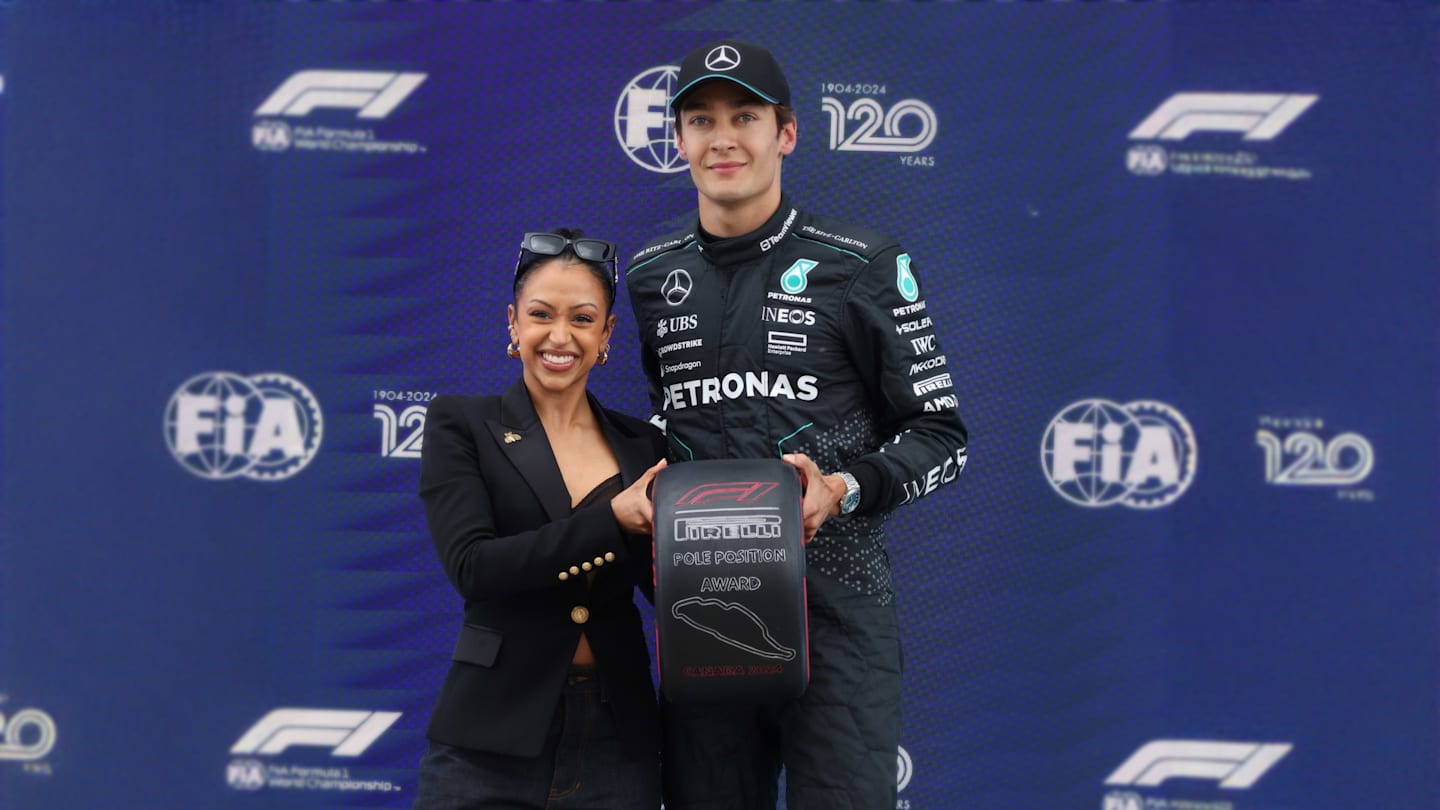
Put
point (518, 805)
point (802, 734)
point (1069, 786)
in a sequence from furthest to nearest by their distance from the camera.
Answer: point (1069, 786)
point (802, 734)
point (518, 805)

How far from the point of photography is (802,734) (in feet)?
6.33

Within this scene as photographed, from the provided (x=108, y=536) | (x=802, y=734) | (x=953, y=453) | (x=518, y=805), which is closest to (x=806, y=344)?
(x=953, y=453)

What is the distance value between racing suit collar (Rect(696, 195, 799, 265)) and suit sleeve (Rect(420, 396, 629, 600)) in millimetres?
583

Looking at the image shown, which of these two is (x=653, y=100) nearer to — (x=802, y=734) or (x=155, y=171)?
(x=155, y=171)

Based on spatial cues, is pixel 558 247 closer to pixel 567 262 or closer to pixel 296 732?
pixel 567 262

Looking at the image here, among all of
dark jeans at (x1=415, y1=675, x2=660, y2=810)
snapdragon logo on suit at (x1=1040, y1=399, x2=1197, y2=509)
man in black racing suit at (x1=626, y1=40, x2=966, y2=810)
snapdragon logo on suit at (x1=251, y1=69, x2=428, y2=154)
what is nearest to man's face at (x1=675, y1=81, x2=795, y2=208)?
man in black racing suit at (x1=626, y1=40, x2=966, y2=810)

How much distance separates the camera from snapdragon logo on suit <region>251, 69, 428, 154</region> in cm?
291

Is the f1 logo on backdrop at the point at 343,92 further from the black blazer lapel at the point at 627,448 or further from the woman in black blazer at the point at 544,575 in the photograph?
the black blazer lapel at the point at 627,448

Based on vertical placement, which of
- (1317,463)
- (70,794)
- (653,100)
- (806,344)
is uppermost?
(653,100)

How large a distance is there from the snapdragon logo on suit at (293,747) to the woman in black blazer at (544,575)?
128 cm

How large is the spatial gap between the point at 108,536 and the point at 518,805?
1.85 m

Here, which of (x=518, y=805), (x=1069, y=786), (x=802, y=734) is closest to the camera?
(x=518, y=805)

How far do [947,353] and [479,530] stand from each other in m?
1.55

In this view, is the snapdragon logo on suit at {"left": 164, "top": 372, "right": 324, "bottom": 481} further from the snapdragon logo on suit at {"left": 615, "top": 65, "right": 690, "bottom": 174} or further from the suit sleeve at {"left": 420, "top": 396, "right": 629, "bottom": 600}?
the suit sleeve at {"left": 420, "top": 396, "right": 629, "bottom": 600}
